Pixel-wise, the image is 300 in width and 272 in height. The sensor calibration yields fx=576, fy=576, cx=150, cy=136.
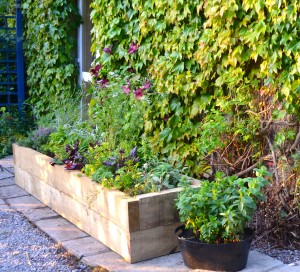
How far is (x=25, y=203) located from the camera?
5703mm

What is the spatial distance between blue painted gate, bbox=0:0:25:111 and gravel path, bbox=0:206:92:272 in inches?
159

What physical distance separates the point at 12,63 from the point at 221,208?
6.16 metres

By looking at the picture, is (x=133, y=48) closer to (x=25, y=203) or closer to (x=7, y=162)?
(x=25, y=203)

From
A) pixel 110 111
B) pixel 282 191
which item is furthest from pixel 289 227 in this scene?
pixel 110 111

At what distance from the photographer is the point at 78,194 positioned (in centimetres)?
479

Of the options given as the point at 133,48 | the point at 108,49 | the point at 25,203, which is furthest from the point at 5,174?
the point at 133,48

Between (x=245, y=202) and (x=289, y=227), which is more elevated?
(x=245, y=202)

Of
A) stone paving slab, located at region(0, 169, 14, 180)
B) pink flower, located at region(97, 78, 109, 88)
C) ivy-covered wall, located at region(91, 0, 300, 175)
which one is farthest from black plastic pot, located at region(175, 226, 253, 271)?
stone paving slab, located at region(0, 169, 14, 180)

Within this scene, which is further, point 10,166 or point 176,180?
point 10,166

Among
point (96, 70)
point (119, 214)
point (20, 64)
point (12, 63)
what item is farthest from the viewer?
point (12, 63)

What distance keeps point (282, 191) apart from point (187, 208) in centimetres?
90

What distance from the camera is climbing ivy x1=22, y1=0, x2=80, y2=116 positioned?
7824mm

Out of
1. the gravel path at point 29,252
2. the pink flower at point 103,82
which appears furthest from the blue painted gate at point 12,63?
the gravel path at point 29,252

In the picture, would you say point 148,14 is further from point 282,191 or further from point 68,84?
point 68,84
